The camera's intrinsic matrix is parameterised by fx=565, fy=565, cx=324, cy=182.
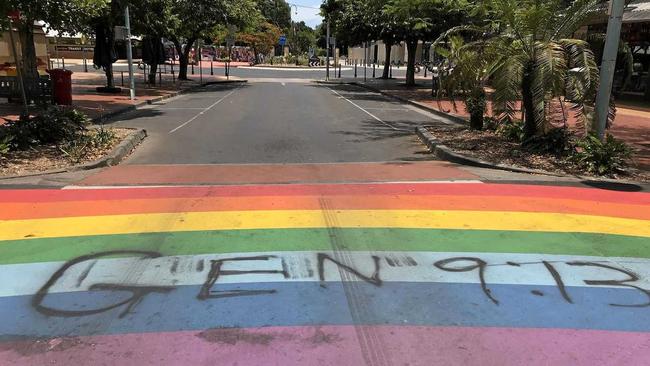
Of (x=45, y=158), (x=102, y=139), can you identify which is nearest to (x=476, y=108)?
(x=102, y=139)

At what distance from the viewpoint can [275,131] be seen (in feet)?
46.4

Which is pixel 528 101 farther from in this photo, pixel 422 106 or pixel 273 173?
pixel 422 106

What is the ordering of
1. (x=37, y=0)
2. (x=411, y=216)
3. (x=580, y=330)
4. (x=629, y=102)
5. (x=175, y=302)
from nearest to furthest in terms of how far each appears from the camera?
(x=580, y=330)
(x=175, y=302)
(x=411, y=216)
(x=37, y=0)
(x=629, y=102)

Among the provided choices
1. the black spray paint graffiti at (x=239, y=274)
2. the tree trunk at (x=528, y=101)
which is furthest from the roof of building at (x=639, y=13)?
the black spray paint graffiti at (x=239, y=274)

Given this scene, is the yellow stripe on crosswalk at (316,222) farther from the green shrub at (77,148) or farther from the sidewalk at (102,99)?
the sidewalk at (102,99)

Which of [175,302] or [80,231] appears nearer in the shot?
[175,302]

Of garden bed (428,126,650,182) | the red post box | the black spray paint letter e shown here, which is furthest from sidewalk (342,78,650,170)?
the red post box

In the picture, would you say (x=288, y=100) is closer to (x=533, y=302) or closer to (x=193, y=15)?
(x=193, y=15)

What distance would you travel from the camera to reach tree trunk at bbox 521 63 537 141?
32.3ft

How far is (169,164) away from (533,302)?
7300 millimetres

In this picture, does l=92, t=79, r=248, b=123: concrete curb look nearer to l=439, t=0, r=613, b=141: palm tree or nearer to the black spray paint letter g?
l=439, t=0, r=613, b=141: palm tree

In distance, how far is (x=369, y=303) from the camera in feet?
13.2

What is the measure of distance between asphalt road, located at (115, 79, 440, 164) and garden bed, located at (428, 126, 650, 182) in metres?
0.76

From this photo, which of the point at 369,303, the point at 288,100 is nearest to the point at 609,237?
the point at 369,303
